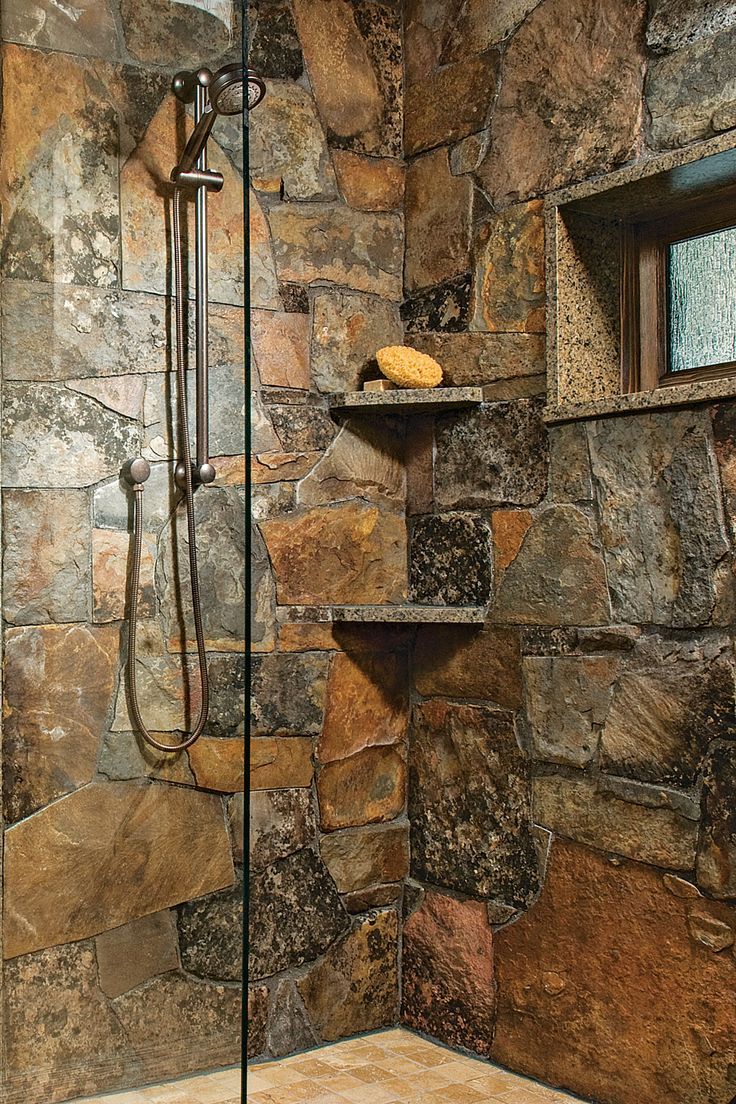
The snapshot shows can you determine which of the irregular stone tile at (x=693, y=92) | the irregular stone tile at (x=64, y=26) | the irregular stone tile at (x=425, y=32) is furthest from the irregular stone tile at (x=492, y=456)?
the irregular stone tile at (x=64, y=26)

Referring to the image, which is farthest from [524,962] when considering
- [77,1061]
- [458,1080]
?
[77,1061]

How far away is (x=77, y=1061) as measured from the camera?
4.50 ft

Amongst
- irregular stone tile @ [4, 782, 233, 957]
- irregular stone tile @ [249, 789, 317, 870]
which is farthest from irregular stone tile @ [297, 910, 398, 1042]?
irregular stone tile @ [4, 782, 233, 957]

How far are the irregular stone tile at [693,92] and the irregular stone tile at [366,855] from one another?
1.57m

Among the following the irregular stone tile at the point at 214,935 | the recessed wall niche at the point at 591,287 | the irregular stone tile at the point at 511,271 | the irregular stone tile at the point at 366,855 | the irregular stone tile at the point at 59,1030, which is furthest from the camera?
the irregular stone tile at the point at 366,855

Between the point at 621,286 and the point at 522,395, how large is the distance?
295 mm

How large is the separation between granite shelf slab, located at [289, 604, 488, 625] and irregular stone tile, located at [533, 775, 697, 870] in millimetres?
370

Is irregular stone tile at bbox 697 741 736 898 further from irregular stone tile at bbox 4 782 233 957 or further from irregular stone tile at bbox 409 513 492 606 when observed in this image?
irregular stone tile at bbox 4 782 233 957

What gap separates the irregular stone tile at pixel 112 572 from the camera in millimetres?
1404

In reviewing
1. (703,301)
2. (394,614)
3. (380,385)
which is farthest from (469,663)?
(703,301)

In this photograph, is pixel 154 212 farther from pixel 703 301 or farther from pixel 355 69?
pixel 355 69

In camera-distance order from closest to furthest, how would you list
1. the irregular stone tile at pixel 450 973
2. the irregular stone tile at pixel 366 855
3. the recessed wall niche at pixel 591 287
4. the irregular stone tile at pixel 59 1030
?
the irregular stone tile at pixel 59 1030, the recessed wall niche at pixel 591 287, the irregular stone tile at pixel 450 973, the irregular stone tile at pixel 366 855

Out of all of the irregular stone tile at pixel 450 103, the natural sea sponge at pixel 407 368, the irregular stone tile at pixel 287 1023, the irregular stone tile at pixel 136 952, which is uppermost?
the irregular stone tile at pixel 450 103

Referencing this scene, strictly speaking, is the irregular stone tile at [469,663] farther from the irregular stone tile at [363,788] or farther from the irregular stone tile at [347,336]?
the irregular stone tile at [347,336]
